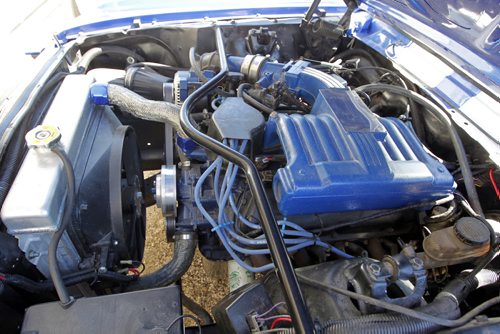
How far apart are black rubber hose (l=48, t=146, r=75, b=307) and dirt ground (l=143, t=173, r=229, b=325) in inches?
33.6

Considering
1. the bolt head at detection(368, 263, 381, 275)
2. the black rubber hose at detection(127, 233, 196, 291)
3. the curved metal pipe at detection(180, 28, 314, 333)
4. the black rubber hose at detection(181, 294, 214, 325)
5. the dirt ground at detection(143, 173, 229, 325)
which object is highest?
the curved metal pipe at detection(180, 28, 314, 333)

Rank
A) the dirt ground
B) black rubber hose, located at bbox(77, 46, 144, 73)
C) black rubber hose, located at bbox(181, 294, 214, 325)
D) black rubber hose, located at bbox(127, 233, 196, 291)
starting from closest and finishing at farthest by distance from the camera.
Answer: black rubber hose, located at bbox(127, 233, 196, 291), black rubber hose, located at bbox(181, 294, 214, 325), black rubber hose, located at bbox(77, 46, 144, 73), the dirt ground

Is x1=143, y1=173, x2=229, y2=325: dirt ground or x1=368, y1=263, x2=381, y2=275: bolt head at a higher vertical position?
x1=368, y1=263, x2=381, y2=275: bolt head

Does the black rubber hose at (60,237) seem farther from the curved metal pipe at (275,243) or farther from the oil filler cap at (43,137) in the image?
the curved metal pipe at (275,243)

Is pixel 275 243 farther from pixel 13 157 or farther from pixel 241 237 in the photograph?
pixel 13 157

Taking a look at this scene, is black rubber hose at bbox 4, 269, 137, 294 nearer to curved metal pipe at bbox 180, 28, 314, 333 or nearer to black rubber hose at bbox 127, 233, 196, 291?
black rubber hose at bbox 127, 233, 196, 291

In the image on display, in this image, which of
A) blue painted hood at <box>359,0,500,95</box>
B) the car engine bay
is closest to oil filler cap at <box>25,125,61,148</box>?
the car engine bay

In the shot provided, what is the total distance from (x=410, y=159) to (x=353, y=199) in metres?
0.24

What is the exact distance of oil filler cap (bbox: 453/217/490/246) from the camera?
794 millimetres

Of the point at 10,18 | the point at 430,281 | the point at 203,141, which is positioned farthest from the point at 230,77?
the point at 10,18

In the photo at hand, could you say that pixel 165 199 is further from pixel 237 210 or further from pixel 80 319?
pixel 80 319

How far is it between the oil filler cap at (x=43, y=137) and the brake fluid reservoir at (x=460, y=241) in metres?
1.04

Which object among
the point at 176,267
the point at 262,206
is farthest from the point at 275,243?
the point at 176,267

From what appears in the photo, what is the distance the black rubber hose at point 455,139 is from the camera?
0.96 meters
